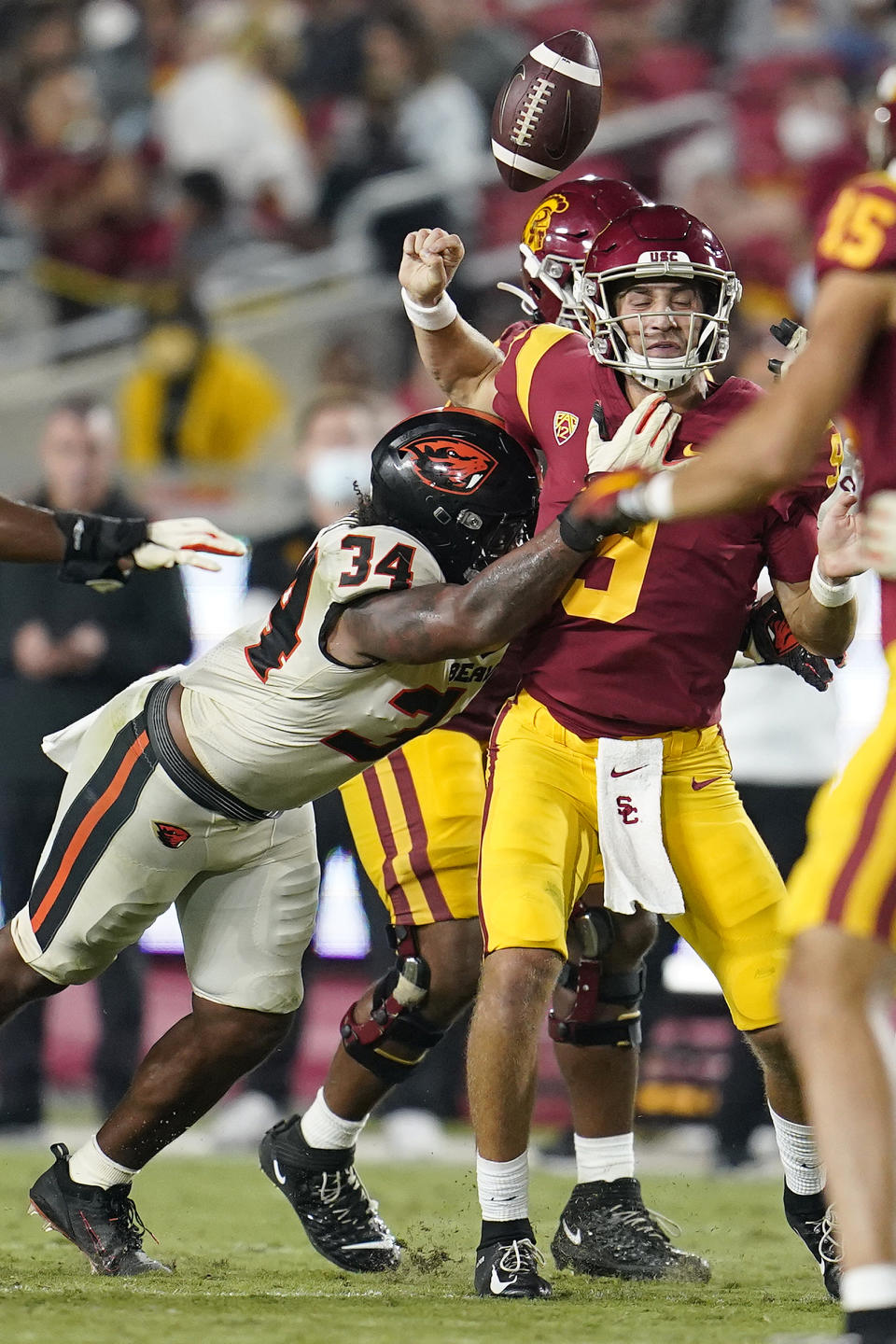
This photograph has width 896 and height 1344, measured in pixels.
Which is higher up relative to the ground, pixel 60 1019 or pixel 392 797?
pixel 392 797

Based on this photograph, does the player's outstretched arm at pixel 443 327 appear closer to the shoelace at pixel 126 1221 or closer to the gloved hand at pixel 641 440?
the gloved hand at pixel 641 440

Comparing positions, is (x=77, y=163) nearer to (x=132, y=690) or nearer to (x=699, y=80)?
(x=699, y=80)

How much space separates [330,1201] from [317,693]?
136 cm

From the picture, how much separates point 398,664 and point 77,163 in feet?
21.6

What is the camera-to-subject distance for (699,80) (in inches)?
417

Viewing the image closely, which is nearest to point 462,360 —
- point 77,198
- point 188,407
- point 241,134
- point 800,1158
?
point 800,1158

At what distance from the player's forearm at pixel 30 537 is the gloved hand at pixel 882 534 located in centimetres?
200

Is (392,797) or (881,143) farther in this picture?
(392,797)

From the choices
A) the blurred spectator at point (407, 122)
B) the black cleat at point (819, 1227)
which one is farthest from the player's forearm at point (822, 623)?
the blurred spectator at point (407, 122)

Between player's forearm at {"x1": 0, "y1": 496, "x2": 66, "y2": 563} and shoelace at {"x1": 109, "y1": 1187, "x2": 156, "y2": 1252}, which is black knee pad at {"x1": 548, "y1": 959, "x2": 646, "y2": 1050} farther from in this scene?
player's forearm at {"x1": 0, "y1": 496, "x2": 66, "y2": 563}

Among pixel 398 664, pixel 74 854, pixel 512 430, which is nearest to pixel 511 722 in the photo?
pixel 398 664

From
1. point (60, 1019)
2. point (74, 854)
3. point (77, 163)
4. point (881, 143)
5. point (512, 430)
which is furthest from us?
point (77, 163)

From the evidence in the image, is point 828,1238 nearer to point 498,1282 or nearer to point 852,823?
point 498,1282

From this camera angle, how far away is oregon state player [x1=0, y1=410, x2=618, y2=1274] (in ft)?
12.5
